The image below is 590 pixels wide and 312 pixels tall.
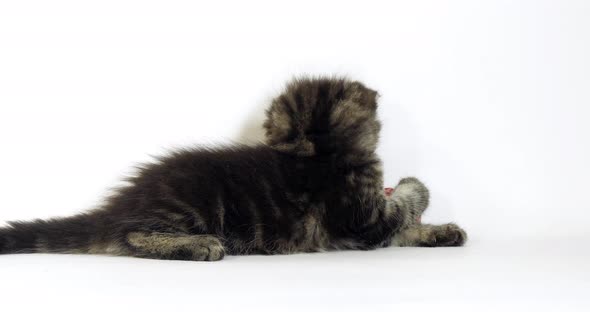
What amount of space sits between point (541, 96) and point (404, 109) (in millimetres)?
809

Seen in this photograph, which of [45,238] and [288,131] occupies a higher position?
[288,131]

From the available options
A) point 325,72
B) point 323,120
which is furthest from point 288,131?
point 325,72

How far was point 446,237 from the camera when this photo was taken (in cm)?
323

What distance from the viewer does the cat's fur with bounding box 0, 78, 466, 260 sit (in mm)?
2896

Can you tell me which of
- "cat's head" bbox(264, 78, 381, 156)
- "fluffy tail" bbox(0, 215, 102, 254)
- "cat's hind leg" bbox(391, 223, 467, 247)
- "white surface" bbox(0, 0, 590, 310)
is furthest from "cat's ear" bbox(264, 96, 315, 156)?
"fluffy tail" bbox(0, 215, 102, 254)

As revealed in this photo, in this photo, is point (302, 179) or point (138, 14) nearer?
point (302, 179)

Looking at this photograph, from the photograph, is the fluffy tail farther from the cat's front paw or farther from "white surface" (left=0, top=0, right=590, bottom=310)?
the cat's front paw

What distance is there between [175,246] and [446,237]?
53.0 inches

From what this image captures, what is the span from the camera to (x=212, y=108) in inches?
146

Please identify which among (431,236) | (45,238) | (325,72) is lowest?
(45,238)

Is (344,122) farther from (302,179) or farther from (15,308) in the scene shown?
(15,308)

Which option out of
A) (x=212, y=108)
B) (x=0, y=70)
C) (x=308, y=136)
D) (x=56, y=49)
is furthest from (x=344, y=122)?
(x=0, y=70)

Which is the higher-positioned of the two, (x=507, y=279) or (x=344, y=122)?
(x=344, y=122)

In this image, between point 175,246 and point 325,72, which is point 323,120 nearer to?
point 325,72
